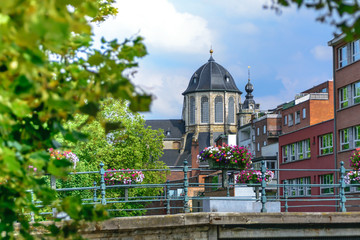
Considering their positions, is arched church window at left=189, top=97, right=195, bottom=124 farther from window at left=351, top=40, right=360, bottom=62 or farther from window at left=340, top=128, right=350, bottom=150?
window at left=351, top=40, right=360, bottom=62

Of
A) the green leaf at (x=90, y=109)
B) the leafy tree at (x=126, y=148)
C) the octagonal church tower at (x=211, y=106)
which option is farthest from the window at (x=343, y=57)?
the octagonal church tower at (x=211, y=106)

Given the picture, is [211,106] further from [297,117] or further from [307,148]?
[307,148]

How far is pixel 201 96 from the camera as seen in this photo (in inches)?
5719

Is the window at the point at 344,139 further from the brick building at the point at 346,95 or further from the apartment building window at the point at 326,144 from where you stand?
the apartment building window at the point at 326,144

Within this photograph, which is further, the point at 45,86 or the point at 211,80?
the point at 211,80

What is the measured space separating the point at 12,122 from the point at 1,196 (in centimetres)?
72

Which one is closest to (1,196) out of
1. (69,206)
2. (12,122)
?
(69,206)

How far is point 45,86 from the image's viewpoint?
3477 mm

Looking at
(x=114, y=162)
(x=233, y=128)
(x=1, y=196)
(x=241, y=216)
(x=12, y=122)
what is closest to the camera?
(x=12, y=122)

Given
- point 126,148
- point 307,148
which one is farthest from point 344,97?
point 126,148

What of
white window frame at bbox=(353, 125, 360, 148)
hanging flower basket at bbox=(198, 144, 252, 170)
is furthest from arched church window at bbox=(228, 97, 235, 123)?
hanging flower basket at bbox=(198, 144, 252, 170)

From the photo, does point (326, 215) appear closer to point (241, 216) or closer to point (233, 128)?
point (241, 216)

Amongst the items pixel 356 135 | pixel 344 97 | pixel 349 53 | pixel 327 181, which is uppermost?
pixel 349 53

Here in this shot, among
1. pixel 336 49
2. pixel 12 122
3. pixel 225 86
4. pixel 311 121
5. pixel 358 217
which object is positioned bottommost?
pixel 358 217
